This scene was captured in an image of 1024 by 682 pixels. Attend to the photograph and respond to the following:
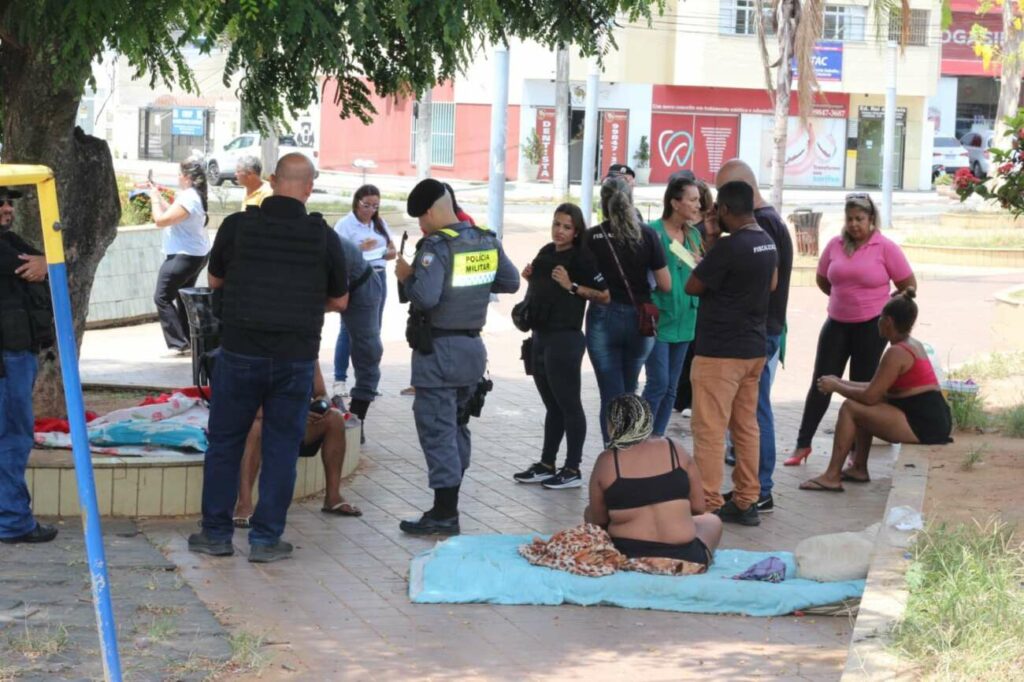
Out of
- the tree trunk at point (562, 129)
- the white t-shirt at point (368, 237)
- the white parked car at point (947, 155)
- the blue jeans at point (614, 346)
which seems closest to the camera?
the blue jeans at point (614, 346)

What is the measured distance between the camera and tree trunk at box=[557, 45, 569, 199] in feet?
137

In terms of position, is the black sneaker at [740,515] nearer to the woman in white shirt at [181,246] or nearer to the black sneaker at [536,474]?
the black sneaker at [536,474]

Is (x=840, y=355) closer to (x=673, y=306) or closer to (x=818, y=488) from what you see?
(x=818, y=488)

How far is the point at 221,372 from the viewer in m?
7.13

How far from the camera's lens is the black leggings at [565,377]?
29.2ft

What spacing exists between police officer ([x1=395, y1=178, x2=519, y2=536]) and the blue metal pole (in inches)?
131

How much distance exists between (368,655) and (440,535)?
1992mm

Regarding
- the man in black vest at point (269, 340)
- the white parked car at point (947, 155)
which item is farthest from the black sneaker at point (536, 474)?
the white parked car at point (947, 155)

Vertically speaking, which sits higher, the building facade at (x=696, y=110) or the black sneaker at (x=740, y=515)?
the building facade at (x=696, y=110)

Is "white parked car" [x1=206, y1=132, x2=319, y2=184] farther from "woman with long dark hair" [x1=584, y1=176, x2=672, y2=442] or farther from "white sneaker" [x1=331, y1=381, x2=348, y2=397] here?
"woman with long dark hair" [x1=584, y1=176, x2=672, y2=442]

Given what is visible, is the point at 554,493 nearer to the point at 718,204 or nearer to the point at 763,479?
the point at 763,479

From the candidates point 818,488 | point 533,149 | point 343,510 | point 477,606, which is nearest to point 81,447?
point 477,606

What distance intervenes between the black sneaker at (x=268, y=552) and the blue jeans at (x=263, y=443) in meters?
0.02

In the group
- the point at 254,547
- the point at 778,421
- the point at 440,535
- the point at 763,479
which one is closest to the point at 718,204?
the point at 763,479
